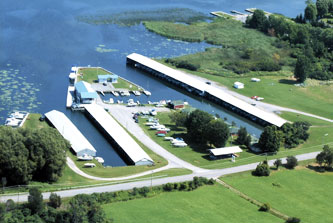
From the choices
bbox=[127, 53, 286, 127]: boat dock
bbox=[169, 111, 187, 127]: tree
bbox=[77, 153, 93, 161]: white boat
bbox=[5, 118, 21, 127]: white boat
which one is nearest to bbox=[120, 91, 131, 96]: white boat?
bbox=[127, 53, 286, 127]: boat dock

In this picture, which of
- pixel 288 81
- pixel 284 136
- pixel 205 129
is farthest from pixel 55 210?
pixel 288 81

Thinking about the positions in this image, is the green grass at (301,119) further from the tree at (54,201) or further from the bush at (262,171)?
the tree at (54,201)

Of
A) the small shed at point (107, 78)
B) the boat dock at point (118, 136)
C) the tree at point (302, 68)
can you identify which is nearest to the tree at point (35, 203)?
the boat dock at point (118, 136)

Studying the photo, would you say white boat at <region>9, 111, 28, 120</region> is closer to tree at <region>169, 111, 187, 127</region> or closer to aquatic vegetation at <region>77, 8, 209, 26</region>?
tree at <region>169, 111, 187, 127</region>

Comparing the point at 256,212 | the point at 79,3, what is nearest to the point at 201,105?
the point at 256,212

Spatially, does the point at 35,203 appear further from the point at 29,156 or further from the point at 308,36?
the point at 308,36
